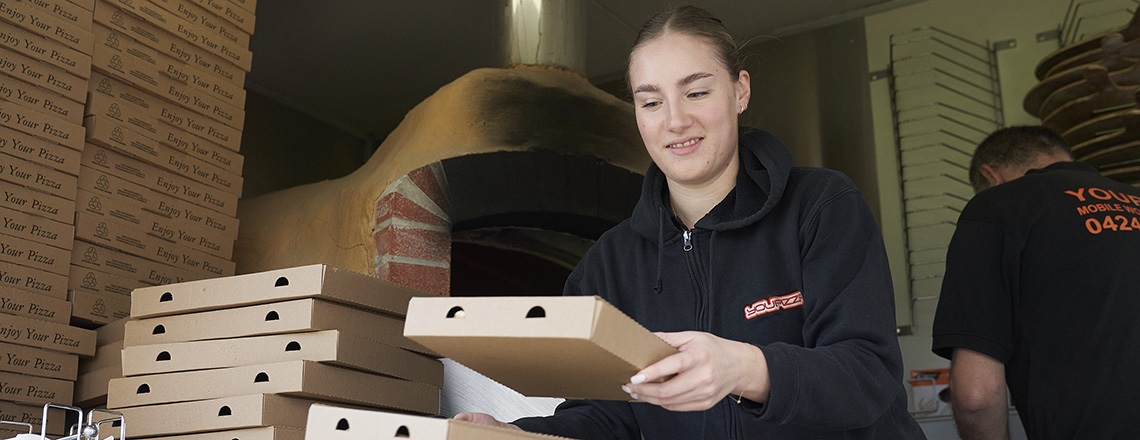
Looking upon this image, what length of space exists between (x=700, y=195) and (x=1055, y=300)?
672 mm

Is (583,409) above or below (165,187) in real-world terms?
below

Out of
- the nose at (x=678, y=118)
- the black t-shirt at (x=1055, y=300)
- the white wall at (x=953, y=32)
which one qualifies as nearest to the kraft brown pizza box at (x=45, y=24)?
the nose at (x=678, y=118)

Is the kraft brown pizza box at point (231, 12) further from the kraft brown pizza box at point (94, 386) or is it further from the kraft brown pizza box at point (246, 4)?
the kraft brown pizza box at point (94, 386)

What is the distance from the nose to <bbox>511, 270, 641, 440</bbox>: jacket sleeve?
1.06ft

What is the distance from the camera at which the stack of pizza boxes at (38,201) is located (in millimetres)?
1758

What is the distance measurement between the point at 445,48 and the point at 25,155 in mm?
2189

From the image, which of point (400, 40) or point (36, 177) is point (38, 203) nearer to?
point (36, 177)

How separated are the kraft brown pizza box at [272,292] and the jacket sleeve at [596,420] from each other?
0.44m

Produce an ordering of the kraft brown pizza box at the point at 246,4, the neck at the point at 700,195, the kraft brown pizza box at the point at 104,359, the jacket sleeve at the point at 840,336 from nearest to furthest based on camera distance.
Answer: the jacket sleeve at the point at 840,336
the neck at the point at 700,195
the kraft brown pizza box at the point at 104,359
the kraft brown pizza box at the point at 246,4

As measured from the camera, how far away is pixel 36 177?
1.82 m

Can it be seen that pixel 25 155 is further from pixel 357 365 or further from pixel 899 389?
pixel 899 389

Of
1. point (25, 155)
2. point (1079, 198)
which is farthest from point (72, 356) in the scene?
point (1079, 198)

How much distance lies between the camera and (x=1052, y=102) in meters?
2.91

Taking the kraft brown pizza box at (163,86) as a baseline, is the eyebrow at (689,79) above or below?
below
